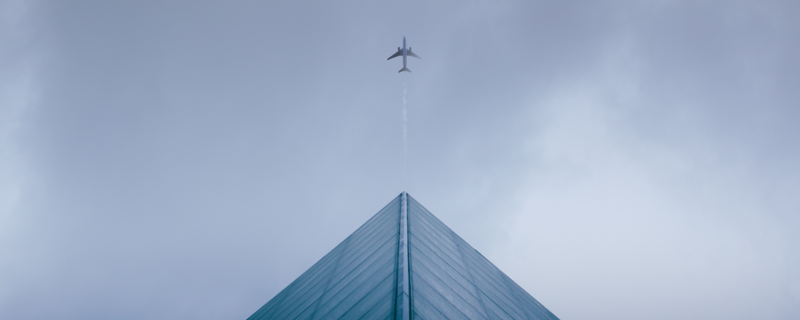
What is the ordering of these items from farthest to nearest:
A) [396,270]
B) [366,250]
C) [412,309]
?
[366,250] < [396,270] < [412,309]

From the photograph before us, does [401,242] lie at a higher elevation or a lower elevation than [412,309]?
higher

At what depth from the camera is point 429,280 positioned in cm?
1112

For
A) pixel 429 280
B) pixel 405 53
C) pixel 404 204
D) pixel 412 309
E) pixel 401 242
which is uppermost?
pixel 405 53


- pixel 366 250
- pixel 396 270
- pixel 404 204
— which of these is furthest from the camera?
pixel 404 204

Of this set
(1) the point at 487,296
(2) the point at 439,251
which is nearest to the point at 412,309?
(1) the point at 487,296

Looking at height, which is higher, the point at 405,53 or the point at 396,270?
the point at 405,53

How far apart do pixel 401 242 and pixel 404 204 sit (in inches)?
326

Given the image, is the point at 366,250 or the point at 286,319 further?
the point at 366,250

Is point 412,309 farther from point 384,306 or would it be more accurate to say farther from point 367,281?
point 367,281

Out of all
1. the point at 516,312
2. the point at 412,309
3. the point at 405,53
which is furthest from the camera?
the point at 405,53

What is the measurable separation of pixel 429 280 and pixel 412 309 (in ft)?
9.01

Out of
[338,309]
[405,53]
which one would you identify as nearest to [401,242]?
[338,309]

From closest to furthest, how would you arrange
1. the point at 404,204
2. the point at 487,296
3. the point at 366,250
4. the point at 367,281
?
the point at 367,281, the point at 487,296, the point at 366,250, the point at 404,204

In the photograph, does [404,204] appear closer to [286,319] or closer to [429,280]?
[286,319]
